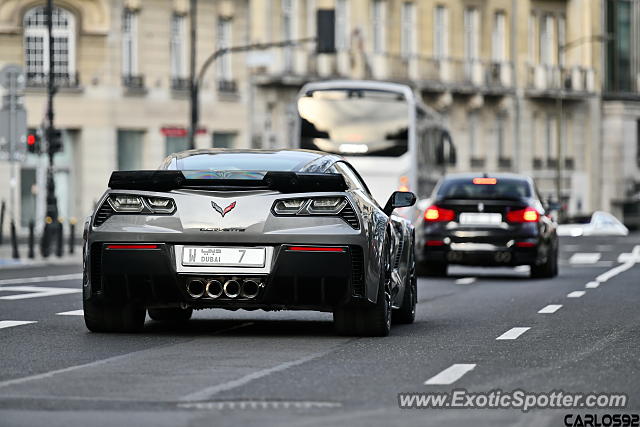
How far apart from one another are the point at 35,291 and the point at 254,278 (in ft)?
30.3

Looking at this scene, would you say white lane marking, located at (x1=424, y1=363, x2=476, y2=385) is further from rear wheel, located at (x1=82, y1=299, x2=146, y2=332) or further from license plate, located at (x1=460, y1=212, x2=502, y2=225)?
license plate, located at (x1=460, y1=212, x2=502, y2=225)

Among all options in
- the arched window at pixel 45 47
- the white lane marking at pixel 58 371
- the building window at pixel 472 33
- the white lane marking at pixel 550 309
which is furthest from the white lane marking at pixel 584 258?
the building window at pixel 472 33

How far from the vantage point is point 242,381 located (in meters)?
10.8

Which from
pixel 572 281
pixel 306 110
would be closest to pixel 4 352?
pixel 572 281

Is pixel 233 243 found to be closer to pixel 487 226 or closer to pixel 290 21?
pixel 487 226

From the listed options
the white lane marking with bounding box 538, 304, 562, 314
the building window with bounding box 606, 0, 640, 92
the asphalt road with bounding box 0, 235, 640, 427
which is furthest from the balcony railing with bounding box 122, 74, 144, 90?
the white lane marking with bounding box 538, 304, 562, 314

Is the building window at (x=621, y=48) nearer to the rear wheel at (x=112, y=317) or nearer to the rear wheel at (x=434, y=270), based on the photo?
the rear wheel at (x=434, y=270)

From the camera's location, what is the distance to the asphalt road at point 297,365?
9156mm

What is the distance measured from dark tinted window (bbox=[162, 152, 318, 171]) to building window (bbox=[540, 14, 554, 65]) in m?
70.4

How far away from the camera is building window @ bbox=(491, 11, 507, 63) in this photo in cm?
8094

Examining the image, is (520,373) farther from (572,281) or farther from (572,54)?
(572,54)

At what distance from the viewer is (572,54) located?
87.8 meters

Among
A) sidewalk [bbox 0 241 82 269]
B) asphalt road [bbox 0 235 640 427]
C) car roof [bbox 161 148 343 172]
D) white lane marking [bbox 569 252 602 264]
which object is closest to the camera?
asphalt road [bbox 0 235 640 427]

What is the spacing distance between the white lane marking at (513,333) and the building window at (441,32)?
204ft
